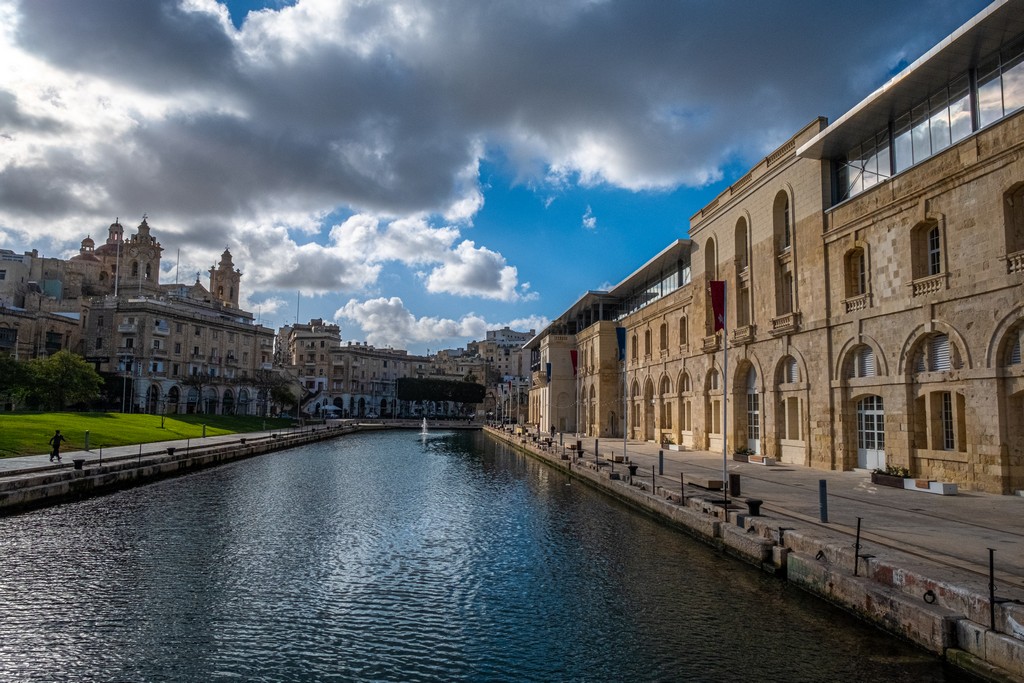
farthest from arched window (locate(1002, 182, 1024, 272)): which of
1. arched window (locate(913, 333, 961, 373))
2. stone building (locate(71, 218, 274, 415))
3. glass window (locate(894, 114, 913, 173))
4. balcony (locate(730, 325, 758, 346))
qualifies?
stone building (locate(71, 218, 274, 415))

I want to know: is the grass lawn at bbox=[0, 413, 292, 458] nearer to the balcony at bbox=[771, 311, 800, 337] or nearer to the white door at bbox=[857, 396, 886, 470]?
the balcony at bbox=[771, 311, 800, 337]

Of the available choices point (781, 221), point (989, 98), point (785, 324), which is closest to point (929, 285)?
point (989, 98)

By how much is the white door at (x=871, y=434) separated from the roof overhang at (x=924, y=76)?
10.4 m

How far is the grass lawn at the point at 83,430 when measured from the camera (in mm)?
31897

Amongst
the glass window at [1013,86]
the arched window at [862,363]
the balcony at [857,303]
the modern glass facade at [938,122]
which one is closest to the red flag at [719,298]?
the balcony at [857,303]

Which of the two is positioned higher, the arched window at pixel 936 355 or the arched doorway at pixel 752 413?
the arched window at pixel 936 355

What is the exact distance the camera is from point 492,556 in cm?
1562

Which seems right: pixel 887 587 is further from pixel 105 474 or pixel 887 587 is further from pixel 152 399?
pixel 152 399

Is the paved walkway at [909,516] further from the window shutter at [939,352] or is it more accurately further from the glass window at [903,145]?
the glass window at [903,145]

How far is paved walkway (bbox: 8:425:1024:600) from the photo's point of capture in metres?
11.1

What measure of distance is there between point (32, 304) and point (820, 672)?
10873 centimetres

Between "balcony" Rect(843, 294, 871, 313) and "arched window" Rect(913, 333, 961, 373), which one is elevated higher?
"balcony" Rect(843, 294, 871, 313)

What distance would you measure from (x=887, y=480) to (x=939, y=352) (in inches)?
178

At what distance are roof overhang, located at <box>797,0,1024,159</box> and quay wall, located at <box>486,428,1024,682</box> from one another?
15.4 metres
